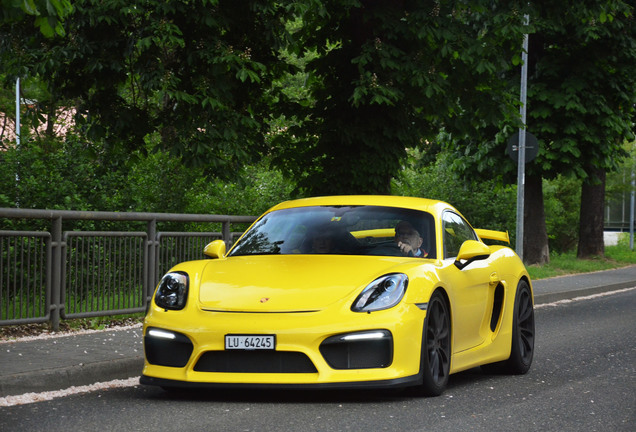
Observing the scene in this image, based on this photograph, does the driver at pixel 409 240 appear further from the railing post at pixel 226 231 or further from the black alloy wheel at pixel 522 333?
the railing post at pixel 226 231

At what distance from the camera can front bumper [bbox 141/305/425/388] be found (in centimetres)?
685

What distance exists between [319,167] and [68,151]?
4.08 m

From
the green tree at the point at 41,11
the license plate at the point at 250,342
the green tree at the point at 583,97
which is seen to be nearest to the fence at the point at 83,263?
the green tree at the point at 41,11

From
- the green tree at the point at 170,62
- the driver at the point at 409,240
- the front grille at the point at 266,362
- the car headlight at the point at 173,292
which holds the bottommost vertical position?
the front grille at the point at 266,362

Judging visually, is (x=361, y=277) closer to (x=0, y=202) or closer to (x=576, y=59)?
(x=0, y=202)

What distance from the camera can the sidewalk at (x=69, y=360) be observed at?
7609 mm

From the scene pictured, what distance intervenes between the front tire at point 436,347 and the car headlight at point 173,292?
162 centimetres

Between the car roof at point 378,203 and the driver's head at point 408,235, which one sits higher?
the car roof at point 378,203

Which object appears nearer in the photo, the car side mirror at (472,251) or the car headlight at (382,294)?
the car headlight at (382,294)

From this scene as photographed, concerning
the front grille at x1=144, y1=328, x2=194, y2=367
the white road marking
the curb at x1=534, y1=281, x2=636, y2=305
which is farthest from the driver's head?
the curb at x1=534, y1=281, x2=636, y2=305

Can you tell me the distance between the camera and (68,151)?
15.2 m

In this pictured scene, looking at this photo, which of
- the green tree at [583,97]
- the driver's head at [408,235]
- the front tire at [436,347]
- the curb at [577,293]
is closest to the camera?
the front tire at [436,347]

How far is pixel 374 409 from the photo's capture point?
6.90 meters

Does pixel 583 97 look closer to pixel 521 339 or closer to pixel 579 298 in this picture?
pixel 579 298
